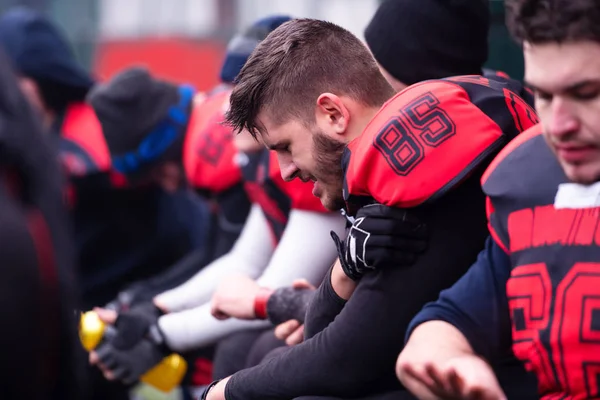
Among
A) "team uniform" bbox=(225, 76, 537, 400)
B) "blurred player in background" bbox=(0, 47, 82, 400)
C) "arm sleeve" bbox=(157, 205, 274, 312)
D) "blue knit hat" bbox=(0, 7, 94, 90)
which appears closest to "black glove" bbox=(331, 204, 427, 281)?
"team uniform" bbox=(225, 76, 537, 400)

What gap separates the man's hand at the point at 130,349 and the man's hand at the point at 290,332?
85cm

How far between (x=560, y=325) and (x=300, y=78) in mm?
912

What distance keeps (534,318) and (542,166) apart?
255 mm

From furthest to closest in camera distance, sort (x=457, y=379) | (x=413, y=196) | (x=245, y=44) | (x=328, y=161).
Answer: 1. (x=245, y=44)
2. (x=328, y=161)
3. (x=413, y=196)
4. (x=457, y=379)

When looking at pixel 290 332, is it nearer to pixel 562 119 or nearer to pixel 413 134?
pixel 413 134

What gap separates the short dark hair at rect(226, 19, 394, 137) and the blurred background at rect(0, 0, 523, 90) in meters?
6.45

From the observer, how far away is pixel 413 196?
2043 mm

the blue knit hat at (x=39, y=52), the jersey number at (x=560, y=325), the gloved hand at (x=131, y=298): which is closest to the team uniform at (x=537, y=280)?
the jersey number at (x=560, y=325)

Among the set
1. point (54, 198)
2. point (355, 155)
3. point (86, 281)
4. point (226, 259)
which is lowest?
point (86, 281)

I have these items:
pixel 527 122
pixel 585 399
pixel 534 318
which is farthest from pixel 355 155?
pixel 585 399

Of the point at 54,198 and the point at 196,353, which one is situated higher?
the point at 54,198

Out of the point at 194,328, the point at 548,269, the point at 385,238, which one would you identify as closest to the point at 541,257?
the point at 548,269

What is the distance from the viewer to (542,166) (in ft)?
6.05

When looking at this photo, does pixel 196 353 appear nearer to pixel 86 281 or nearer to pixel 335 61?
pixel 86 281
